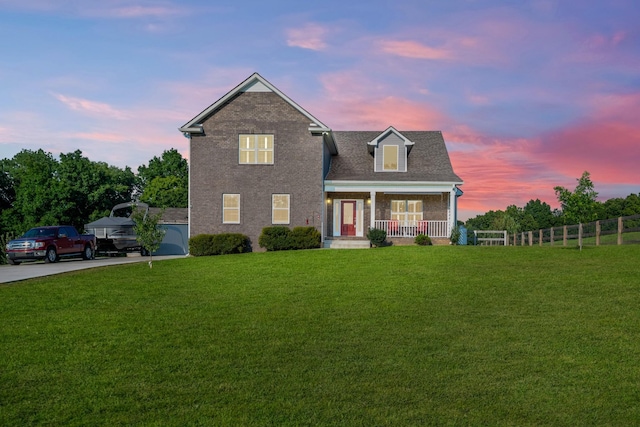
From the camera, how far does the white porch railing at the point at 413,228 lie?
32.7 metres

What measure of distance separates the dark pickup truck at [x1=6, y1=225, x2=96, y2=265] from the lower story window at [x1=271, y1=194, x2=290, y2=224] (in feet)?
32.8

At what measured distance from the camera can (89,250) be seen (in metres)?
31.9

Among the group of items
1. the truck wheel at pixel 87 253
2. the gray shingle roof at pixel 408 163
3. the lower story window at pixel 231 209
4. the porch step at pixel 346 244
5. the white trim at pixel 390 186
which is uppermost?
the gray shingle roof at pixel 408 163

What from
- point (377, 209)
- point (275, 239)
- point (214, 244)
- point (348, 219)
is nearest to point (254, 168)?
point (275, 239)

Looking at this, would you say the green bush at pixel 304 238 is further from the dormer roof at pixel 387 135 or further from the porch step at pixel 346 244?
the dormer roof at pixel 387 135

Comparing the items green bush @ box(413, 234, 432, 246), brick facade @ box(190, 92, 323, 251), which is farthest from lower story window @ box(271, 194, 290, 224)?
green bush @ box(413, 234, 432, 246)

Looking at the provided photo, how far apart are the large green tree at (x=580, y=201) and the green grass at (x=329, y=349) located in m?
7.08

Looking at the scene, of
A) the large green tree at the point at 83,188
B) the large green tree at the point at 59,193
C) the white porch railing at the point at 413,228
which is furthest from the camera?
the large green tree at the point at 83,188

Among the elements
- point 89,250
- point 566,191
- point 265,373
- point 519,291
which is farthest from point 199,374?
point 89,250

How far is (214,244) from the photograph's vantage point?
97.8 ft

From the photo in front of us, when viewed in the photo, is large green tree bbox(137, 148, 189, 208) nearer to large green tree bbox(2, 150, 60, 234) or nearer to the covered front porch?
large green tree bbox(2, 150, 60, 234)

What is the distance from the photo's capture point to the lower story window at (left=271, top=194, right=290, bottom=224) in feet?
103

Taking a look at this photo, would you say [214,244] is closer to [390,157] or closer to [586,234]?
[390,157]

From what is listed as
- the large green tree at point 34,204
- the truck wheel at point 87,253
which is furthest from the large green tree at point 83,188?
the truck wheel at point 87,253
